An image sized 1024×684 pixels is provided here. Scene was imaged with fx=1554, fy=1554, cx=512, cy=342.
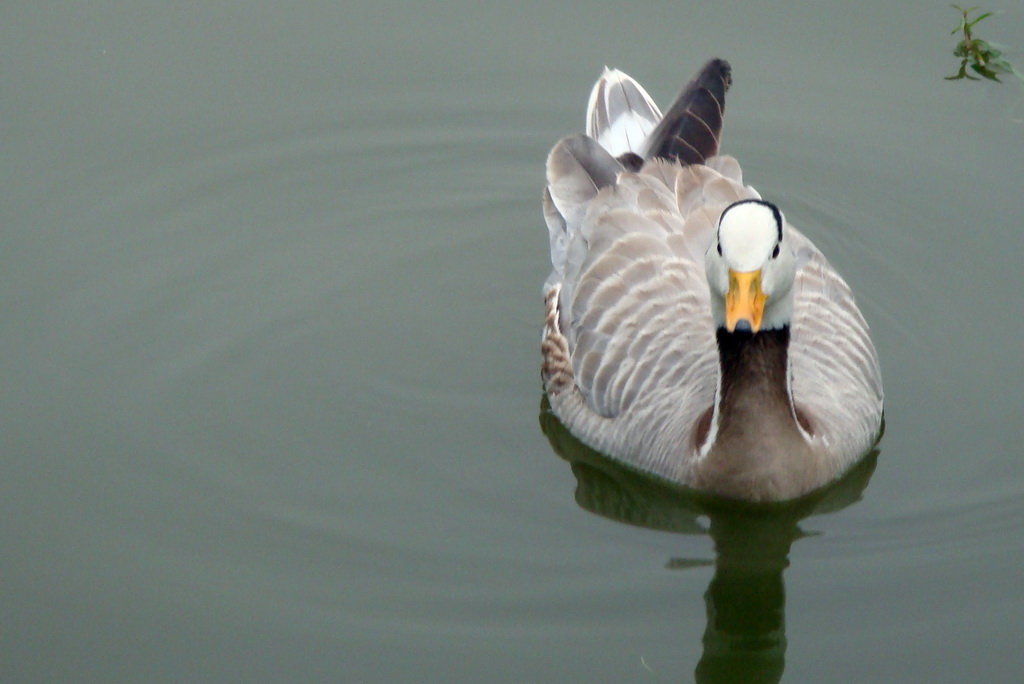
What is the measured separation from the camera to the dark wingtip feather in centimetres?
863

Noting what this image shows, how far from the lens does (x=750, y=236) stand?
671cm

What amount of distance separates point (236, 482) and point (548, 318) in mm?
2013

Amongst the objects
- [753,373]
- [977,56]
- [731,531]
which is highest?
[977,56]

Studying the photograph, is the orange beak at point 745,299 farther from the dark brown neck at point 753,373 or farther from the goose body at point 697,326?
the dark brown neck at point 753,373

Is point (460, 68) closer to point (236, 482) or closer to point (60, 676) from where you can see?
point (236, 482)

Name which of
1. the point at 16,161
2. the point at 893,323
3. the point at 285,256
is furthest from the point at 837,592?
the point at 16,161

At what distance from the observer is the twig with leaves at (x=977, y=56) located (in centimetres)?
1011

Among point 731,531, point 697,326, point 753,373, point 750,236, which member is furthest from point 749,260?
point 731,531

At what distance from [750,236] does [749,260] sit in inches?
4.1

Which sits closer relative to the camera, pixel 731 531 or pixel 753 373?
pixel 753 373

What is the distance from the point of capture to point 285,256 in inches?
369

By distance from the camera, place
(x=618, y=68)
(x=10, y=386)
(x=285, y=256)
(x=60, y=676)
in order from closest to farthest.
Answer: (x=60, y=676), (x=10, y=386), (x=285, y=256), (x=618, y=68)

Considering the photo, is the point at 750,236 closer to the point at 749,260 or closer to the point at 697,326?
the point at 749,260

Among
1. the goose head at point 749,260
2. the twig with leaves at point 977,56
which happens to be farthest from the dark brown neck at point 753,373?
the twig with leaves at point 977,56
